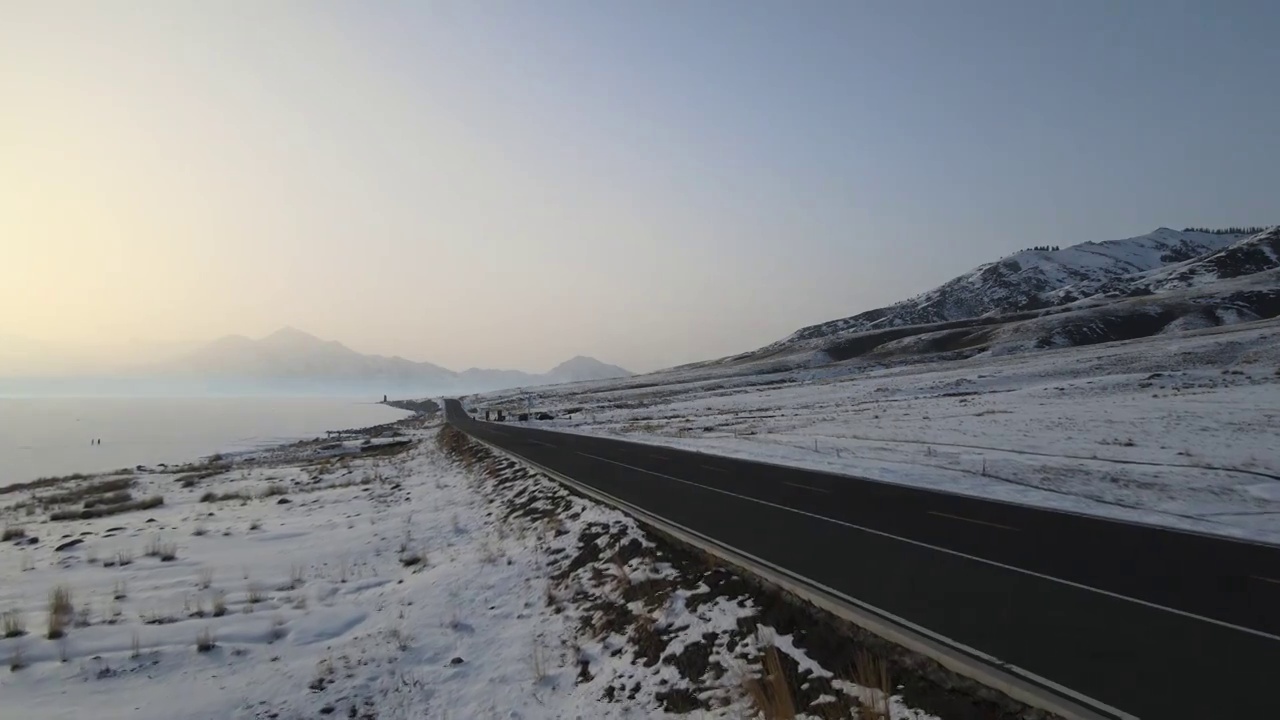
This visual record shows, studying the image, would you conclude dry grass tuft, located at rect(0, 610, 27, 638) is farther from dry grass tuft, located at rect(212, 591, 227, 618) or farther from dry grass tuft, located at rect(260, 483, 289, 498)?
dry grass tuft, located at rect(260, 483, 289, 498)

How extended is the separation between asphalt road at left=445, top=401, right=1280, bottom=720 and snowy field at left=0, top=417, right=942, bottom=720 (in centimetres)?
162

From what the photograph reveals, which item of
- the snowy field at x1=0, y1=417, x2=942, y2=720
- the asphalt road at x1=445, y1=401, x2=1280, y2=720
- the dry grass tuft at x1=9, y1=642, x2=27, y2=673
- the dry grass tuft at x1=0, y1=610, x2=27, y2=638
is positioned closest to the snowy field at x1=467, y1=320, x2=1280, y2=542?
the asphalt road at x1=445, y1=401, x2=1280, y2=720

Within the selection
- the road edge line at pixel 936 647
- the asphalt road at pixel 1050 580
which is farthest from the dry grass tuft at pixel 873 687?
the asphalt road at pixel 1050 580

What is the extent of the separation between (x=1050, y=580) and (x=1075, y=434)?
20.5 metres

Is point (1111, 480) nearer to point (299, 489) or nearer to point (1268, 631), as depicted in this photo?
point (1268, 631)

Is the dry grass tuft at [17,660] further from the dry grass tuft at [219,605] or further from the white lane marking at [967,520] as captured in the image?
the white lane marking at [967,520]

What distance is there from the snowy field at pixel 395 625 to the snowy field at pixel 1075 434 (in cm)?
1110

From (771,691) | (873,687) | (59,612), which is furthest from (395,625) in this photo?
(873,687)

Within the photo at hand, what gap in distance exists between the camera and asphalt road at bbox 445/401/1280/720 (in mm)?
6117

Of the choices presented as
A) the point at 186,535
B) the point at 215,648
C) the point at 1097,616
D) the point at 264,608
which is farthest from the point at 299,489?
the point at 1097,616

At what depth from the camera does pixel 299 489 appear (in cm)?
3186

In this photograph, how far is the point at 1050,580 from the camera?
9.30m

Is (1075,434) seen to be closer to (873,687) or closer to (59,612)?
(873,687)

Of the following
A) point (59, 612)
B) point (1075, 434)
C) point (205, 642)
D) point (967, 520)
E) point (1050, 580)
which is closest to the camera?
point (1050, 580)
